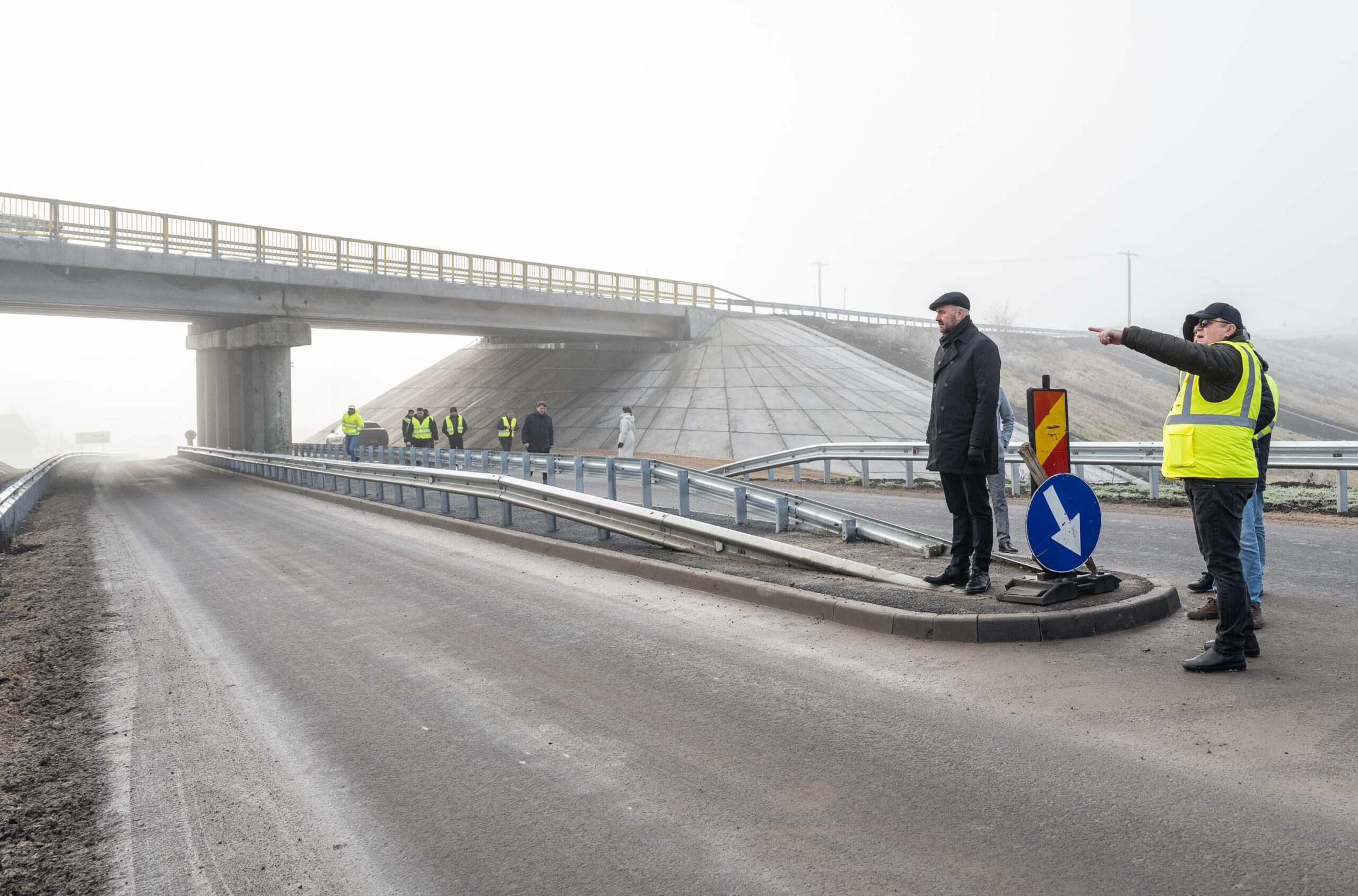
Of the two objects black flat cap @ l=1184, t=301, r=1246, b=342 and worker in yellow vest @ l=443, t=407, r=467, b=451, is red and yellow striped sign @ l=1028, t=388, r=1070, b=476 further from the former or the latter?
worker in yellow vest @ l=443, t=407, r=467, b=451

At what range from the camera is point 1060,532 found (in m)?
6.50

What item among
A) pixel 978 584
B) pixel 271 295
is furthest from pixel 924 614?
pixel 271 295

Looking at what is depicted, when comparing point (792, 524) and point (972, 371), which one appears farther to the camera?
point (792, 524)

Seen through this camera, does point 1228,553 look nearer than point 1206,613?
Yes

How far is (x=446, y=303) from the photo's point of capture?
121 ft

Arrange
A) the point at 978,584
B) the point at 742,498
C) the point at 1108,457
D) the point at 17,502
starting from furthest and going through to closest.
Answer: the point at 1108,457 → the point at 17,502 → the point at 742,498 → the point at 978,584

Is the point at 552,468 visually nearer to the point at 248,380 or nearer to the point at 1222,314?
the point at 1222,314

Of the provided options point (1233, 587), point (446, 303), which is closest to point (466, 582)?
point (1233, 587)

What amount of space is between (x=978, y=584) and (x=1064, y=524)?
755 mm

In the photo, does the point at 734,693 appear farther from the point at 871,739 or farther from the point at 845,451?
the point at 845,451

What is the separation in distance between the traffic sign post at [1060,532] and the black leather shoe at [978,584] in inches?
11.1

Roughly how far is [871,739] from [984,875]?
1.30 m

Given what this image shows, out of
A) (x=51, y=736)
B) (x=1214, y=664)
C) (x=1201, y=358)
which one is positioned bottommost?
(x=51, y=736)

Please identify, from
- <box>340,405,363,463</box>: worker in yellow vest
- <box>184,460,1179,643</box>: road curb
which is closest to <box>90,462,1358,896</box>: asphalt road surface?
<box>184,460,1179,643</box>: road curb
